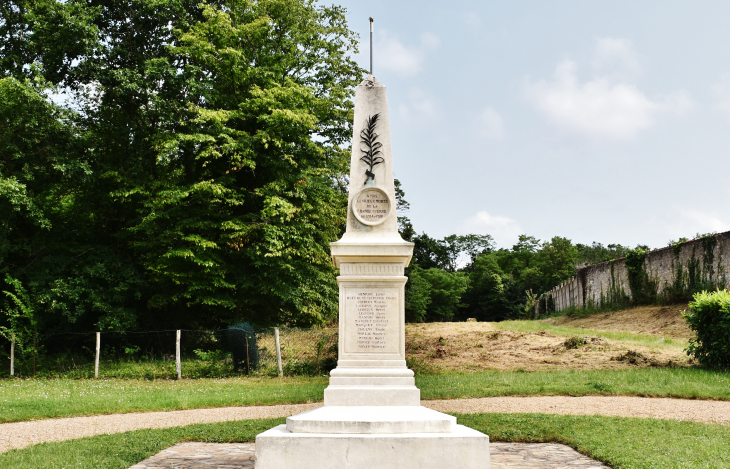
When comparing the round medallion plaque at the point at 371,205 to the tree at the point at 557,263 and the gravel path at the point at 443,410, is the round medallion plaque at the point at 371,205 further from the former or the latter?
the tree at the point at 557,263

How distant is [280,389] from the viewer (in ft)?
43.5

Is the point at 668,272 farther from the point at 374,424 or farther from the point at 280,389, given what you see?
the point at 374,424

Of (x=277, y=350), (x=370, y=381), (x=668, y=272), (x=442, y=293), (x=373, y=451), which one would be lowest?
(x=373, y=451)

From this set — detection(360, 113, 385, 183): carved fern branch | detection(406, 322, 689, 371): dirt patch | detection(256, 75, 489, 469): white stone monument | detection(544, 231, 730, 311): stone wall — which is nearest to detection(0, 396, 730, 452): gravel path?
detection(256, 75, 489, 469): white stone monument

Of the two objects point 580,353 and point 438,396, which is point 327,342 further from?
point 580,353

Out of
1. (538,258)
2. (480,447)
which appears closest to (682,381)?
(480,447)

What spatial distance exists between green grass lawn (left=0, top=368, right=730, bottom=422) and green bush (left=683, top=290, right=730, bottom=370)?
703 mm

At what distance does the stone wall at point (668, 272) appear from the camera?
2425cm

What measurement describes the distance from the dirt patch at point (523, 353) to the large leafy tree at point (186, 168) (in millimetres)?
4573

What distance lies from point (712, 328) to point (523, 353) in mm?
6027

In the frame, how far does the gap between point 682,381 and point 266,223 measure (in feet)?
41.3

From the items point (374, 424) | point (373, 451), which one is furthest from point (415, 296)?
point (373, 451)

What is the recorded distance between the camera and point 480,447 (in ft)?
18.2

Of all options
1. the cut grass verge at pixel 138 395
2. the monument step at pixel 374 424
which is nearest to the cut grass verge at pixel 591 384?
the cut grass verge at pixel 138 395
